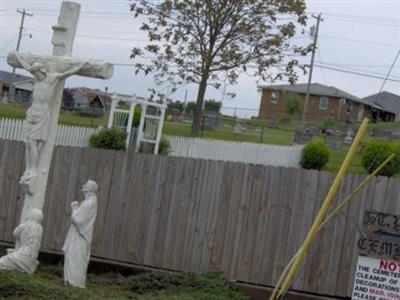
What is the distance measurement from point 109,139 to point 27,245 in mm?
13796

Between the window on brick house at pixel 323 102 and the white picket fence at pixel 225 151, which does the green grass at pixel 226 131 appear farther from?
the window on brick house at pixel 323 102

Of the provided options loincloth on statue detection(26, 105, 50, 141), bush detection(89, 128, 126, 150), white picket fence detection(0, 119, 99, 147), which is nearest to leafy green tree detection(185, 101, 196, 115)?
white picket fence detection(0, 119, 99, 147)

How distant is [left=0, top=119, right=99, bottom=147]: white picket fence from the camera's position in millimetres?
21719

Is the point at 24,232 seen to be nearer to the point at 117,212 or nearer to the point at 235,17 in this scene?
the point at 117,212

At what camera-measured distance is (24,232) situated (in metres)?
8.33

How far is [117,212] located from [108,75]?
217cm

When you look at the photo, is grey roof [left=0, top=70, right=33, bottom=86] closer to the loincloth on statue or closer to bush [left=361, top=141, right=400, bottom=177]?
bush [left=361, top=141, right=400, bottom=177]

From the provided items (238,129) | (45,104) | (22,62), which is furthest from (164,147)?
(238,129)

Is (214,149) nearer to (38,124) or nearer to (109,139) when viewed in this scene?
(109,139)

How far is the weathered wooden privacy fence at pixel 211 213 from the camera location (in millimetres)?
9070

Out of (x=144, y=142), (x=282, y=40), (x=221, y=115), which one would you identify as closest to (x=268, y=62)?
(x=282, y=40)

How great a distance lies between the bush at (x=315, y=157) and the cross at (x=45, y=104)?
20312mm

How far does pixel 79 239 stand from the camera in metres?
8.29

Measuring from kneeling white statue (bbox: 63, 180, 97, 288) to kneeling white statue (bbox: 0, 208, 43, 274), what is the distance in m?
0.36
